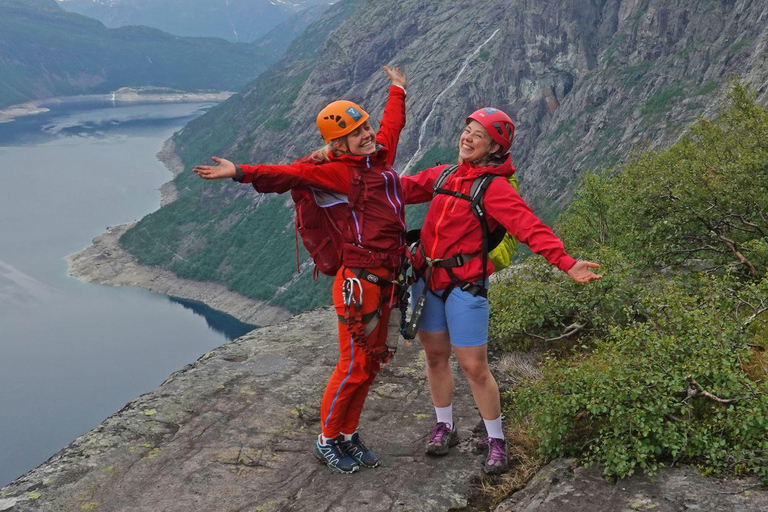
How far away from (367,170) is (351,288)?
118 centimetres

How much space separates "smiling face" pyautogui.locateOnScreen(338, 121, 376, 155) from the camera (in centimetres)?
681

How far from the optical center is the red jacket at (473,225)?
246 inches

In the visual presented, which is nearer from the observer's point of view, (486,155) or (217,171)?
(217,171)

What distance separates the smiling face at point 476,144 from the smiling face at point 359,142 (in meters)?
0.90

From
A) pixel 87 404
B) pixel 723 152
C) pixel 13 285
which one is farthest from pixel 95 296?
pixel 723 152

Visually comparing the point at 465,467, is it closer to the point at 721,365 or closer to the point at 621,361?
the point at 621,361

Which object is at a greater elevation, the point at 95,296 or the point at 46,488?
the point at 95,296

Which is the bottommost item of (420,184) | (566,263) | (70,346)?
(566,263)

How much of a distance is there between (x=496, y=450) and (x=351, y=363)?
5.68ft

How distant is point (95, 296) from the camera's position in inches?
7072

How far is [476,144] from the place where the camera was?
6.68 m

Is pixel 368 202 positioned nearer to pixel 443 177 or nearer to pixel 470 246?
pixel 443 177

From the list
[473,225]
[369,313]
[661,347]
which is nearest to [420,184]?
[473,225]

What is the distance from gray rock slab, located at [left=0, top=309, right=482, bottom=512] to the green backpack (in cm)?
231
